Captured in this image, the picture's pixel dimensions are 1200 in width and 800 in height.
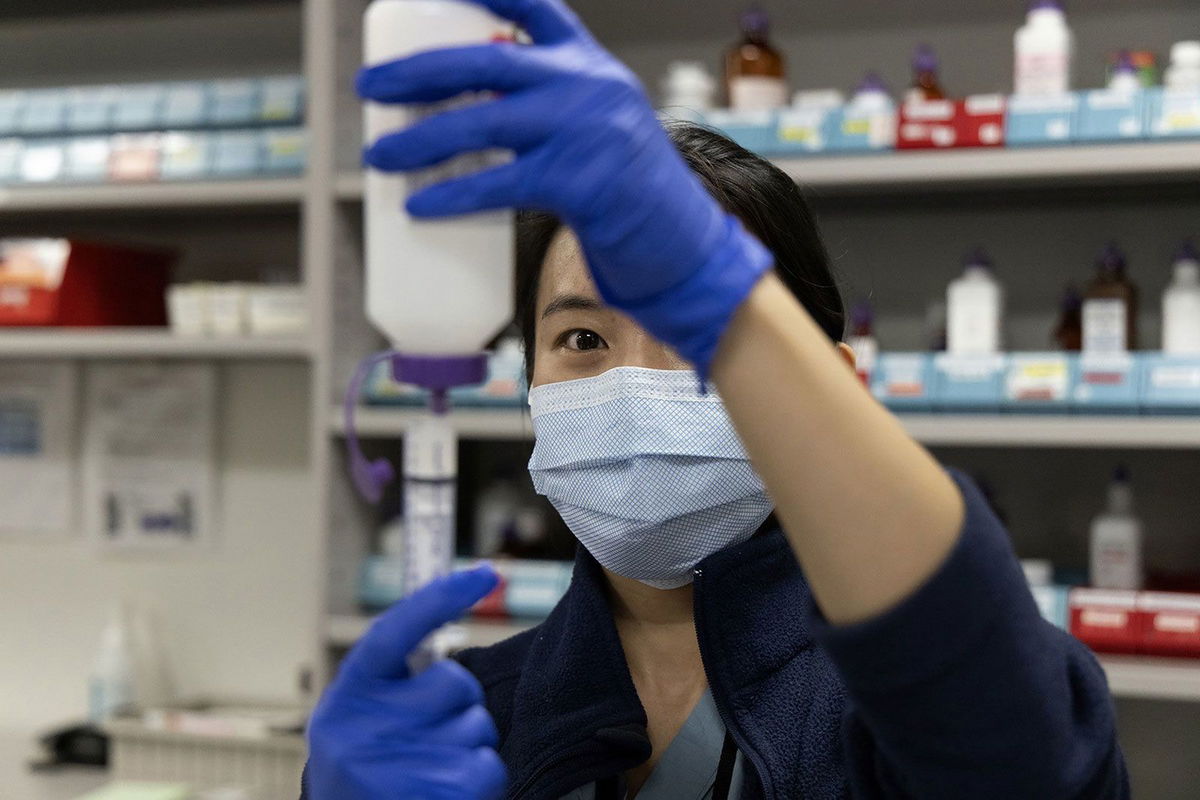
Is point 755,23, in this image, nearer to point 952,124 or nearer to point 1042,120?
point 952,124

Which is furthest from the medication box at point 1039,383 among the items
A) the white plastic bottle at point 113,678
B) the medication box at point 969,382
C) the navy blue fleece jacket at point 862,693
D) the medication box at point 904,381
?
the white plastic bottle at point 113,678

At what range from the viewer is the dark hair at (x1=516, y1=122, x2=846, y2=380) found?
1051 mm

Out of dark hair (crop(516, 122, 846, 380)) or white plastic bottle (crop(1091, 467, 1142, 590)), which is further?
white plastic bottle (crop(1091, 467, 1142, 590))

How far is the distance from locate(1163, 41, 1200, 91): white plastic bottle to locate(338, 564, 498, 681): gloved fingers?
5.35ft

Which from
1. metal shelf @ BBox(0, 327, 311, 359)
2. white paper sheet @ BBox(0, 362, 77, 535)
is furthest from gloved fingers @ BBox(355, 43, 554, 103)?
white paper sheet @ BBox(0, 362, 77, 535)

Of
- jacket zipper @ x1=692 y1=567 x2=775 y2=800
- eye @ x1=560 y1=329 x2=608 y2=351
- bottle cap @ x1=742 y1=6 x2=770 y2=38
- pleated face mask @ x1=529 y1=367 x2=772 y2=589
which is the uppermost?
bottle cap @ x1=742 y1=6 x2=770 y2=38

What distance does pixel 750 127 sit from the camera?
6.72 ft

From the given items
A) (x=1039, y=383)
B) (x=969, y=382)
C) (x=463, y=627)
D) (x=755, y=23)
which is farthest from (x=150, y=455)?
(x=1039, y=383)

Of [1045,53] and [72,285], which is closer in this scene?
[1045,53]

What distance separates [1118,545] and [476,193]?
5.53 ft

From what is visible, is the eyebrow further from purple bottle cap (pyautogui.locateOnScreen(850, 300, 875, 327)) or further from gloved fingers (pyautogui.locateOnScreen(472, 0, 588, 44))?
purple bottle cap (pyautogui.locateOnScreen(850, 300, 875, 327))

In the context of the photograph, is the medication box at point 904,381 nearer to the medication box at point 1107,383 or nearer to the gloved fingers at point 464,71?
the medication box at point 1107,383

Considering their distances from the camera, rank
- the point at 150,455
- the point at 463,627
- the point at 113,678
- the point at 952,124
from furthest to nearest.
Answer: the point at 150,455 < the point at 113,678 < the point at 463,627 < the point at 952,124

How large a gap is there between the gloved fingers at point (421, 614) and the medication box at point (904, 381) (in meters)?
1.38
